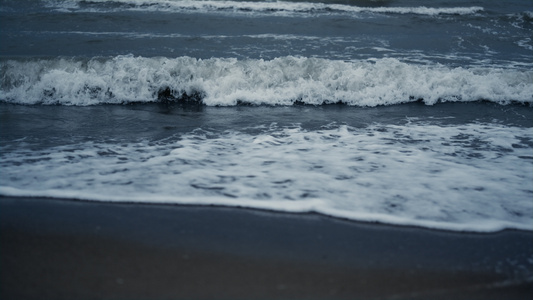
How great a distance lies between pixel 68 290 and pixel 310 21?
10.6m

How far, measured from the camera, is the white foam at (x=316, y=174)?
3.34m

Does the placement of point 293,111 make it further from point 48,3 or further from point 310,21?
point 48,3

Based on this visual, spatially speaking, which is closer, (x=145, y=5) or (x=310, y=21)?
(x=310, y=21)

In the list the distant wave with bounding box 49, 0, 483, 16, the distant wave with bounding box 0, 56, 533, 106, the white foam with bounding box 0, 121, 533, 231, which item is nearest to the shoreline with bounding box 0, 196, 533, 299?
the white foam with bounding box 0, 121, 533, 231

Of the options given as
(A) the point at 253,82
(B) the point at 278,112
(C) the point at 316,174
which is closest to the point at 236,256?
(C) the point at 316,174

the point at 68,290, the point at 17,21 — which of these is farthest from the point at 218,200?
the point at 17,21

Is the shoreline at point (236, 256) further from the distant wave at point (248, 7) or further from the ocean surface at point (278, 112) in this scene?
the distant wave at point (248, 7)

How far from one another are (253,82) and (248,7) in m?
7.31

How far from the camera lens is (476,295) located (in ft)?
7.87

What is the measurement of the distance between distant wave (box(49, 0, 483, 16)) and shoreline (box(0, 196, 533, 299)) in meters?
10.9

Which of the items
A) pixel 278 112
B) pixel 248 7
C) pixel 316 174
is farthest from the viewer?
pixel 248 7

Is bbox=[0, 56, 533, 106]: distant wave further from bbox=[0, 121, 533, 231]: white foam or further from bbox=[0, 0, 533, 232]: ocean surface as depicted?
bbox=[0, 121, 533, 231]: white foam

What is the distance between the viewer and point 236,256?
271 cm

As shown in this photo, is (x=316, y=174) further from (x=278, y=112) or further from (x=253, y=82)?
(x=253, y=82)
